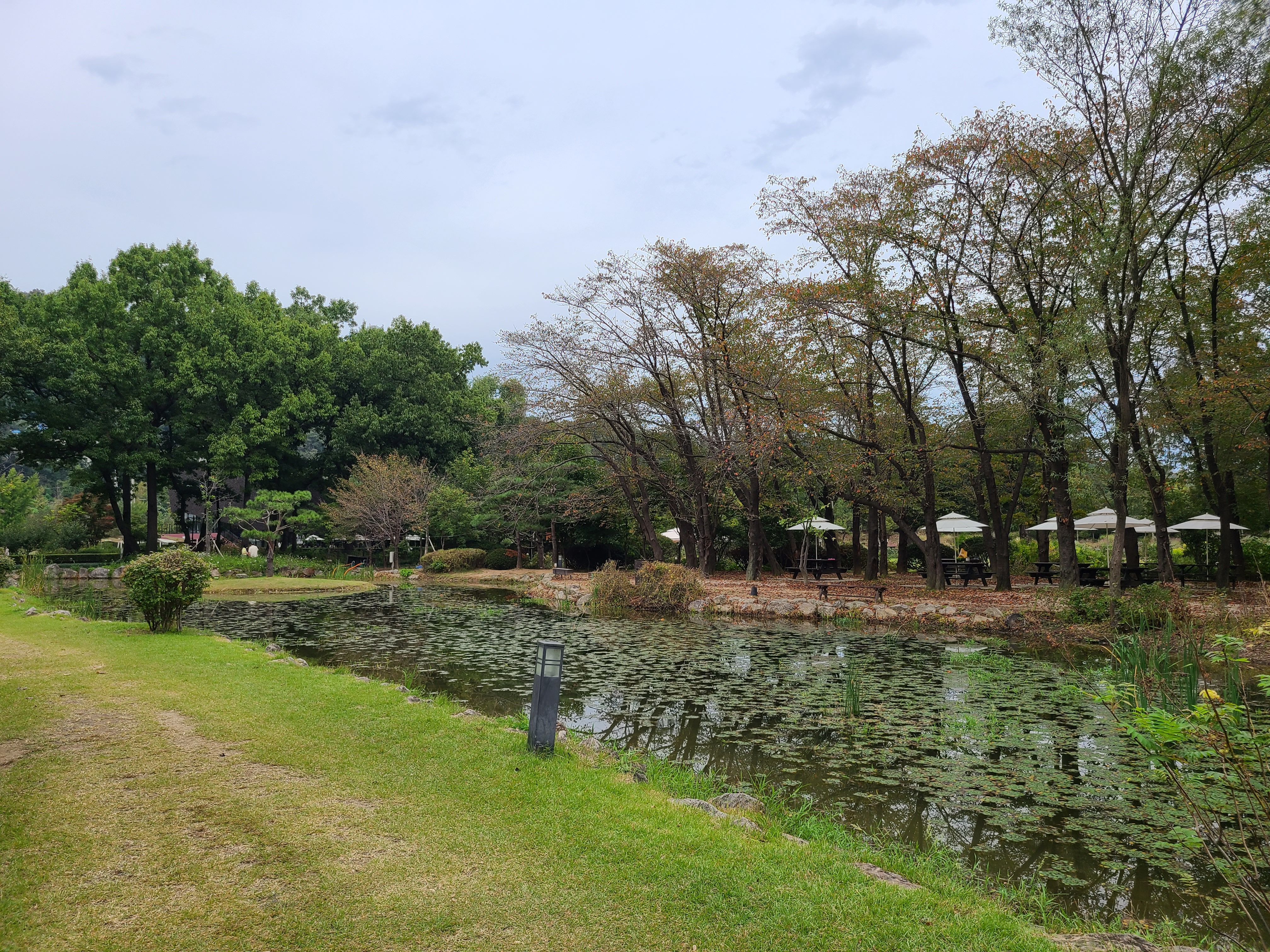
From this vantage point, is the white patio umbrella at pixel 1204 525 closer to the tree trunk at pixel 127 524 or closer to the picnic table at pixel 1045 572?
the picnic table at pixel 1045 572

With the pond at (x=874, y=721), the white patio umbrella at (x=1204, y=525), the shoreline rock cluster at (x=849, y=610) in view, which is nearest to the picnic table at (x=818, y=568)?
the shoreline rock cluster at (x=849, y=610)

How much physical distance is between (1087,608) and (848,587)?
7.28 meters

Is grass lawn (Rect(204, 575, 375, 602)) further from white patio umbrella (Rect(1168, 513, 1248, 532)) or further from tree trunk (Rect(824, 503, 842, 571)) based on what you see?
white patio umbrella (Rect(1168, 513, 1248, 532))

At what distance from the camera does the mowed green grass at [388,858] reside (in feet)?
10.4

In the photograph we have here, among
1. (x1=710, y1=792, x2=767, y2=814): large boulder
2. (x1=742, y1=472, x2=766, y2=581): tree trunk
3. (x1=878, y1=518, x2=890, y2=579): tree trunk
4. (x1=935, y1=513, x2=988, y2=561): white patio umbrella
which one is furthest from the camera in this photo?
(x1=878, y1=518, x2=890, y2=579): tree trunk

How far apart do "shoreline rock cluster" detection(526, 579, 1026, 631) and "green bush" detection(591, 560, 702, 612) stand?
1.24 ft

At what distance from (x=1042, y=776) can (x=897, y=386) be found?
15.8 meters

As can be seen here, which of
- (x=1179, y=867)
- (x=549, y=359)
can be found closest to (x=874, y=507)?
(x=549, y=359)

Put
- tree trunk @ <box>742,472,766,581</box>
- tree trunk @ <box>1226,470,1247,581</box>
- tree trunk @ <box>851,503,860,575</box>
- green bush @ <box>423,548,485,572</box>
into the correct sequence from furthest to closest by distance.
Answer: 1. green bush @ <box>423,548,485,572</box>
2. tree trunk @ <box>851,503,860,575</box>
3. tree trunk @ <box>742,472,766,581</box>
4. tree trunk @ <box>1226,470,1247,581</box>

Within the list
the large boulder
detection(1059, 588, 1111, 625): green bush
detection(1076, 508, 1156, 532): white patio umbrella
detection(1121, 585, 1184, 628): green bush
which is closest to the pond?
the large boulder

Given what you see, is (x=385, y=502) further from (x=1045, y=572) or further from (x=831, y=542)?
(x=1045, y=572)

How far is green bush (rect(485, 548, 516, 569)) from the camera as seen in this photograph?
110 ft

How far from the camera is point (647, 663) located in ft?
37.7

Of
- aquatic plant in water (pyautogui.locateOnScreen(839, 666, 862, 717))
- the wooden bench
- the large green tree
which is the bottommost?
aquatic plant in water (pyautogui.locateOnScreen(839, 666, 862, 717))
